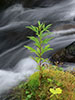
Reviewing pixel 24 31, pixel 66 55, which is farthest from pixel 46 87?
pixel 24 31

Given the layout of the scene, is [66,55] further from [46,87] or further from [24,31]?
[24,31]

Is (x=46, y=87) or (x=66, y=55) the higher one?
(x=66, y=55)

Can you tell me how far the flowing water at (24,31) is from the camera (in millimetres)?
4426

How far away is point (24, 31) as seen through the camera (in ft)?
23.2

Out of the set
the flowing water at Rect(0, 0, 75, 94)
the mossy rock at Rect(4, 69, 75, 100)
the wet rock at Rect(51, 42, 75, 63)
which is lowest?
the mossy rock at Rect(4, 69, 75, 100)

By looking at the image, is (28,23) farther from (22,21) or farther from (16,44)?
(16,44)

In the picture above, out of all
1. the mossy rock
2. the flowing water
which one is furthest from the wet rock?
the mossy rock

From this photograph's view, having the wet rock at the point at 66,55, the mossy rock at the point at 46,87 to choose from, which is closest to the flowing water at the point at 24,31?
the wet rock at the point at 66,55

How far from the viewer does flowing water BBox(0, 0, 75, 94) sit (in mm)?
4426

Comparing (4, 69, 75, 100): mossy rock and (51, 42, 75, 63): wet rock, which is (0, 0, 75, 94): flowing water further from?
(4, 69, 75, 100): mossy rock

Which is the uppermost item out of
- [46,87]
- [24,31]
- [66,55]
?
[24,31]

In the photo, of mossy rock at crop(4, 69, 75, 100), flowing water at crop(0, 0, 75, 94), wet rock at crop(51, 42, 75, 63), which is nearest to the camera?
mossy rock at crop(4, 69, 75, 100)

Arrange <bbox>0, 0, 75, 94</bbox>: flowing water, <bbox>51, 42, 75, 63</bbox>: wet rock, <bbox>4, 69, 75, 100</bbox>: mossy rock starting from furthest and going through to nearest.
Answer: <bbox>0, 0, 75, 94</bbox>: flowing water < <bbox>51, 42, 75, 63</bbox>: wet rock < <bbox>4, 69, 75, 100</bbox>: mossy rock

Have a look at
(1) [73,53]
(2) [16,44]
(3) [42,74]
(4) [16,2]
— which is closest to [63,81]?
(3) [42,74]
